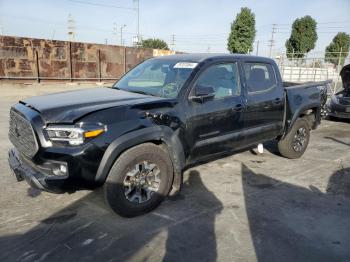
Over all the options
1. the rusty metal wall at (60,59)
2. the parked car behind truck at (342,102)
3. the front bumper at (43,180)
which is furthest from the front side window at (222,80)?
the rusty metal wall at (60,59)

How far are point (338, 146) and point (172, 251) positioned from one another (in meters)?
5.58

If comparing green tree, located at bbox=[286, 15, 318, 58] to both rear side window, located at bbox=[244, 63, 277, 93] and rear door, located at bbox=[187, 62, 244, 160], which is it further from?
rear door, located at bbox=[187, 62, 244, 160]

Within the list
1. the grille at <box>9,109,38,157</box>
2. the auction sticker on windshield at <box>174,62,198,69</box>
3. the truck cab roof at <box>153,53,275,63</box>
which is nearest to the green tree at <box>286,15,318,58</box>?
the truck cab roof at <box>153,53,275,63</box>

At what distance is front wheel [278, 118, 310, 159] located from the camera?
6000 millimetres

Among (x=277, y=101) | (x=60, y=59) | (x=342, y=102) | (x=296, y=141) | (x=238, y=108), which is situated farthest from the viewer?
(x=60, y=59)

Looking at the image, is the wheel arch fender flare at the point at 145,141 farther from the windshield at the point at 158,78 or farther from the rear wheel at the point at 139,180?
the windshield at the point at 158,78

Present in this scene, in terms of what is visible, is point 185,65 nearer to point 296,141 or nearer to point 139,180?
point 139,180

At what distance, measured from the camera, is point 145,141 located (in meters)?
3.74

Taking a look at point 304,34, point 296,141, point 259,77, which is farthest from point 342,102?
point 304,34

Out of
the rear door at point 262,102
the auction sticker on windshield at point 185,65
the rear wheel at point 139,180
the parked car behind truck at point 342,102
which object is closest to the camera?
the rear wheel at point 139,180

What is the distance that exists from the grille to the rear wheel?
830mm

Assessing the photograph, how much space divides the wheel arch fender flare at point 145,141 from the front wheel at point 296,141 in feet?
8.57

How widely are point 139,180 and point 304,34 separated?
43585 millimetres

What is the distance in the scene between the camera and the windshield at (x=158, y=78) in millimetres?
4242
